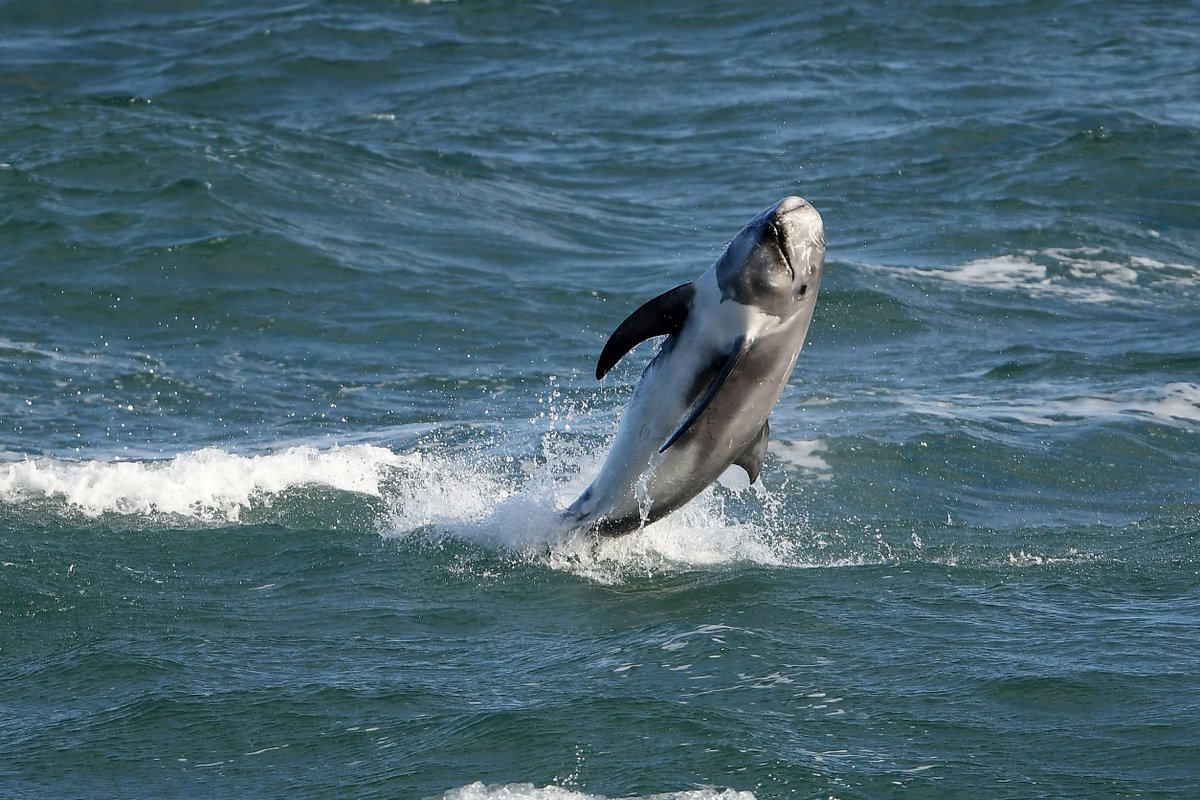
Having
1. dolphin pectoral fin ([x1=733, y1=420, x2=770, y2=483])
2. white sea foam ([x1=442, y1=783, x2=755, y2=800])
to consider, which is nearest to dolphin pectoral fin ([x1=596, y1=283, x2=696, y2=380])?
dolphin pectoral fin ([x1=733, y1=420, x2=770, y2=483])

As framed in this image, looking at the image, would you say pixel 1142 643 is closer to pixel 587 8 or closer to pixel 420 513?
pixel 420 513

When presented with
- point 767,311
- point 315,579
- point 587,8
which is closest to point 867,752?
point 767,311

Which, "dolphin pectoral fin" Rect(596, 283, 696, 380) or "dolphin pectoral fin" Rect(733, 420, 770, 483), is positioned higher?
"dolphin pectoral fin" Rect(596, 283, 696, 380)

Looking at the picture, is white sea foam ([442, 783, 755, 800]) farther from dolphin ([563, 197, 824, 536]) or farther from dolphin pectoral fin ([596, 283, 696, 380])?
dolphin pectoral fin ([596, 283, 696, 380])

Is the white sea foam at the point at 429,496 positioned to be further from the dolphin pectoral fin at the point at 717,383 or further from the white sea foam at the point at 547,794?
the white sea foam at the point at 547,794

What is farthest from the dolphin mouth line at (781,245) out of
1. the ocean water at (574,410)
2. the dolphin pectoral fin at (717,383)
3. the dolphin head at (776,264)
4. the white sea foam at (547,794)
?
the white sea foam at (547,794)

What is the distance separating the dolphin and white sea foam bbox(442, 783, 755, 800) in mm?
2718

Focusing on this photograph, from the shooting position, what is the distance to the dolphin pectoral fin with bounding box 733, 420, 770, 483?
33.6ft

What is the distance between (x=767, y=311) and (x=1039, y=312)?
1084 centimetres

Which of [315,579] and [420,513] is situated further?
[420,513]

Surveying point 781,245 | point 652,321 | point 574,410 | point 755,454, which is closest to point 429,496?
point 755,454

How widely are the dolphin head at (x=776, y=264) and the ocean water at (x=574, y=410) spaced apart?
1.82 meters

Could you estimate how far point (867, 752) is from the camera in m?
7.81

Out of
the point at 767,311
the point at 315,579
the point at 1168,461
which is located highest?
the point at 767,311
